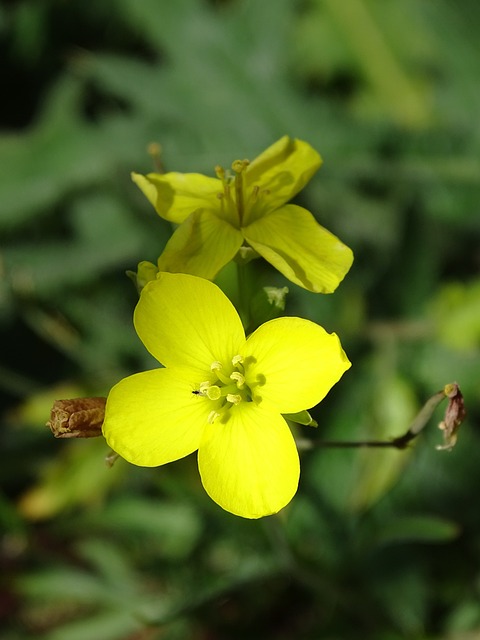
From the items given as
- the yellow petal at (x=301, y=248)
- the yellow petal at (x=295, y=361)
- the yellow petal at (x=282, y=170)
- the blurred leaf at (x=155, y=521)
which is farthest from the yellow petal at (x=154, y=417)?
the blurred leaf at (x=155, y=521)

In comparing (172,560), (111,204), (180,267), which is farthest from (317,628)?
(111,204)

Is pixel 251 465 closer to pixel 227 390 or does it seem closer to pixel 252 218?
pixel 227 390

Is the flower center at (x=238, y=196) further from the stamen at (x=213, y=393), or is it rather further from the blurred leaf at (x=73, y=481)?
the blurred leaf at (x=73, y=481)

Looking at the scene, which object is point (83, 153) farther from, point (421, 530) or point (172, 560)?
point (421, 530)

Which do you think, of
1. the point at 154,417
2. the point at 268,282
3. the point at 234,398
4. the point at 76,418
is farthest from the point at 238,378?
the point at 268,282

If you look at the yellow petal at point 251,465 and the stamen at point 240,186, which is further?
the stamen at point 240,186

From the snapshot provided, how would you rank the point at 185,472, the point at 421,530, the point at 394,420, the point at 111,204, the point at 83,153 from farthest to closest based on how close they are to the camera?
the point at 111,204, the point at 83,153, the point at 185,472, the point at 394,420, the point at 421,530

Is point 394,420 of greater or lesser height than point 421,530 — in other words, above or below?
below
